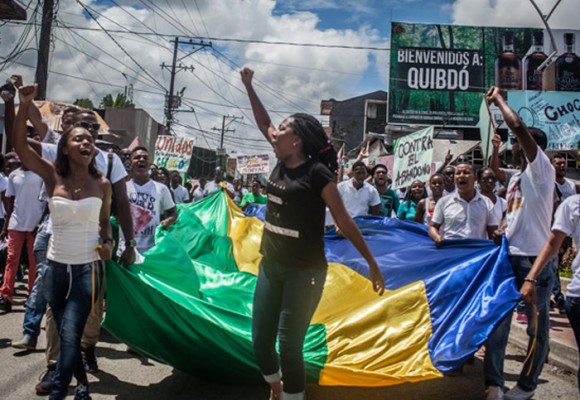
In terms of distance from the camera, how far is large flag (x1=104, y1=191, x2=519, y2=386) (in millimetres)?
3986

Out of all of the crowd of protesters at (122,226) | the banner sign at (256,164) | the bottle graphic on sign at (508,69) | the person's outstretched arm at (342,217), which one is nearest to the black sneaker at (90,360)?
the crowd of protesters at (122,226)

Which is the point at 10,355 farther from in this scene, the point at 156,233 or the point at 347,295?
the point at 347,295

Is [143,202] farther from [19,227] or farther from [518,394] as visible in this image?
[518,394]

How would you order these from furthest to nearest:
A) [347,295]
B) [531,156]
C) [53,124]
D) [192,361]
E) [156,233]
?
[53,124]
[156,233]
[347,295]
[192,361]
[531,156]

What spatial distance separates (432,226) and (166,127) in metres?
30.7

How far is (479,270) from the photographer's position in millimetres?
4547

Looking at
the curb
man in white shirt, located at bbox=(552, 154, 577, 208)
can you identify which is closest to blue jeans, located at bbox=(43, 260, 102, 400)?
the curb

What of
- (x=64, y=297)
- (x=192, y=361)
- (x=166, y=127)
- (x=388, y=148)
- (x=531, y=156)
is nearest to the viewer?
(x=64, y=297)

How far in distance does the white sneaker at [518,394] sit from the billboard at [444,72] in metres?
22.3

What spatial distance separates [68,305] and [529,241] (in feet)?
10.6

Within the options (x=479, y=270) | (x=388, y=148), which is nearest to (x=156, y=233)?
(x=479, y=270)

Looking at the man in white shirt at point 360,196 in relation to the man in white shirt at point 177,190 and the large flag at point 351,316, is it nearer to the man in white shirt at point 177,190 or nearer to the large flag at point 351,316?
the large flag at point 351,316

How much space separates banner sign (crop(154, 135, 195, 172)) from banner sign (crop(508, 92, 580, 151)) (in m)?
9.83

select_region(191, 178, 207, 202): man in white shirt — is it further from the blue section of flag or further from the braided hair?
the braided hair
